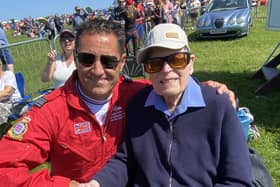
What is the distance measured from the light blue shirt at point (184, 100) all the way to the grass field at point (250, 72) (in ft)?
7.16

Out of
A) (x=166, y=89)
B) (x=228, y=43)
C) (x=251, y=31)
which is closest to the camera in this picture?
(x=166, y=89)

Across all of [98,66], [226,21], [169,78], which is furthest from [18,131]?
[226,21]

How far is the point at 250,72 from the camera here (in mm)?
8094

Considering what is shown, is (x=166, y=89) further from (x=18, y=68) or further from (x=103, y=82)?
(x=18, y=68)

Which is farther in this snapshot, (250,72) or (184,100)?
(250,72)

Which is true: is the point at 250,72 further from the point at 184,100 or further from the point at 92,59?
the point at 92,59

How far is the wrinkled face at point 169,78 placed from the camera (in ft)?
6.46

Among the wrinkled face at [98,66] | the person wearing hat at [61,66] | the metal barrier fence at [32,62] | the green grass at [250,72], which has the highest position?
the wrinkled face at [98,66]

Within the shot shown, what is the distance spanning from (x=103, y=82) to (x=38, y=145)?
0.53 metres

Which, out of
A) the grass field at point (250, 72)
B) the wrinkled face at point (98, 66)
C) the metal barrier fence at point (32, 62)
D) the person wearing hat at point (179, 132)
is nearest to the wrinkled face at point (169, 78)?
the person wearing hat at point (179, 132)

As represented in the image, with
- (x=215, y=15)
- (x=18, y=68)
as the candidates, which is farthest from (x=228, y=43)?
(x=18, y=68)

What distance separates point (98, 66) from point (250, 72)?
21.8ft

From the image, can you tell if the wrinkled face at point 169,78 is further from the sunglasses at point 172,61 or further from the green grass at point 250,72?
the green grass at point 250,72

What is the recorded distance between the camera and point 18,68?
9352mm
